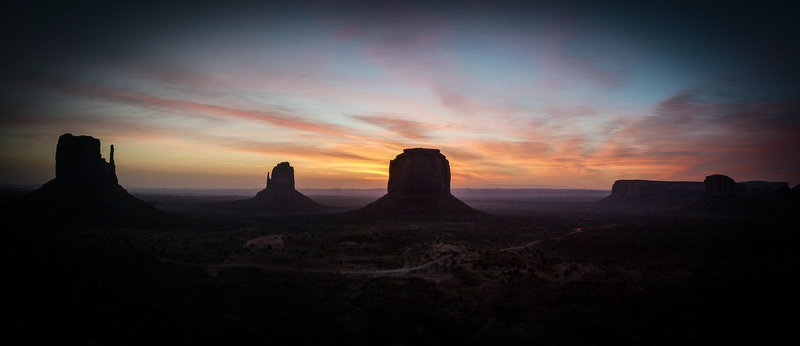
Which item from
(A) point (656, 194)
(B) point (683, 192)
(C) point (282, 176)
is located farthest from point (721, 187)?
(C) point (282, 176)

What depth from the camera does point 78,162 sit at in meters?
62.9

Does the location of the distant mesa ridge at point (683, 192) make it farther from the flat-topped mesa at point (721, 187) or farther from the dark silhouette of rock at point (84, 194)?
the dark silhouette of rock at point (84, 194)

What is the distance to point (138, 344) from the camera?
1573 centimetres

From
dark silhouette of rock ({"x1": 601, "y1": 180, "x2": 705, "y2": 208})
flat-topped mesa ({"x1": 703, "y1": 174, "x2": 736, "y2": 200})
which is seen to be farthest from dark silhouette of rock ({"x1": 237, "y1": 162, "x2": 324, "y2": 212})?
dark silhouette of rock ({"x1": 601, "y1": 180, "x2": 705, "y2": 208})

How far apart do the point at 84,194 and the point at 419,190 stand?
206ft

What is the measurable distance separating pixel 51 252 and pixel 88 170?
176ft

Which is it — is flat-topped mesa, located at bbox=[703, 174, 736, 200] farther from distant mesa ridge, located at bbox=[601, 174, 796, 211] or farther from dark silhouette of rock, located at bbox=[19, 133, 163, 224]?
dark silhouette of rock, located at bbox=[19, 133, 163, 224]

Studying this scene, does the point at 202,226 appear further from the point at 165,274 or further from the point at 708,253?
the point at 708,253

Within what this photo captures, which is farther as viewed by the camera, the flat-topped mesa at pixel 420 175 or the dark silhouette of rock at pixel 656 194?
the dark silhouette of rock at pixel 656 194

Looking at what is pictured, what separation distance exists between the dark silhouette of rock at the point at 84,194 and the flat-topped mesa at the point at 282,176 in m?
53.9

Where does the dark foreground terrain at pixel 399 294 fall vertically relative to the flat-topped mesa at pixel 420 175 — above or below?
below

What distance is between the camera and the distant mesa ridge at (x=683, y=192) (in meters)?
106

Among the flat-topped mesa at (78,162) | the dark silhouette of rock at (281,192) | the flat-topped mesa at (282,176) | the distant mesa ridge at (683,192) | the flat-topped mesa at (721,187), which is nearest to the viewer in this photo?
the flat-topped mesa at (78,162)

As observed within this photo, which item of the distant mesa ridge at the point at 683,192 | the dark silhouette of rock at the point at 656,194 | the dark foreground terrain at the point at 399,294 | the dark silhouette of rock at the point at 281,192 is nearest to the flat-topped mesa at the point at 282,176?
the dark silhouette of rock at the point at 281,192
